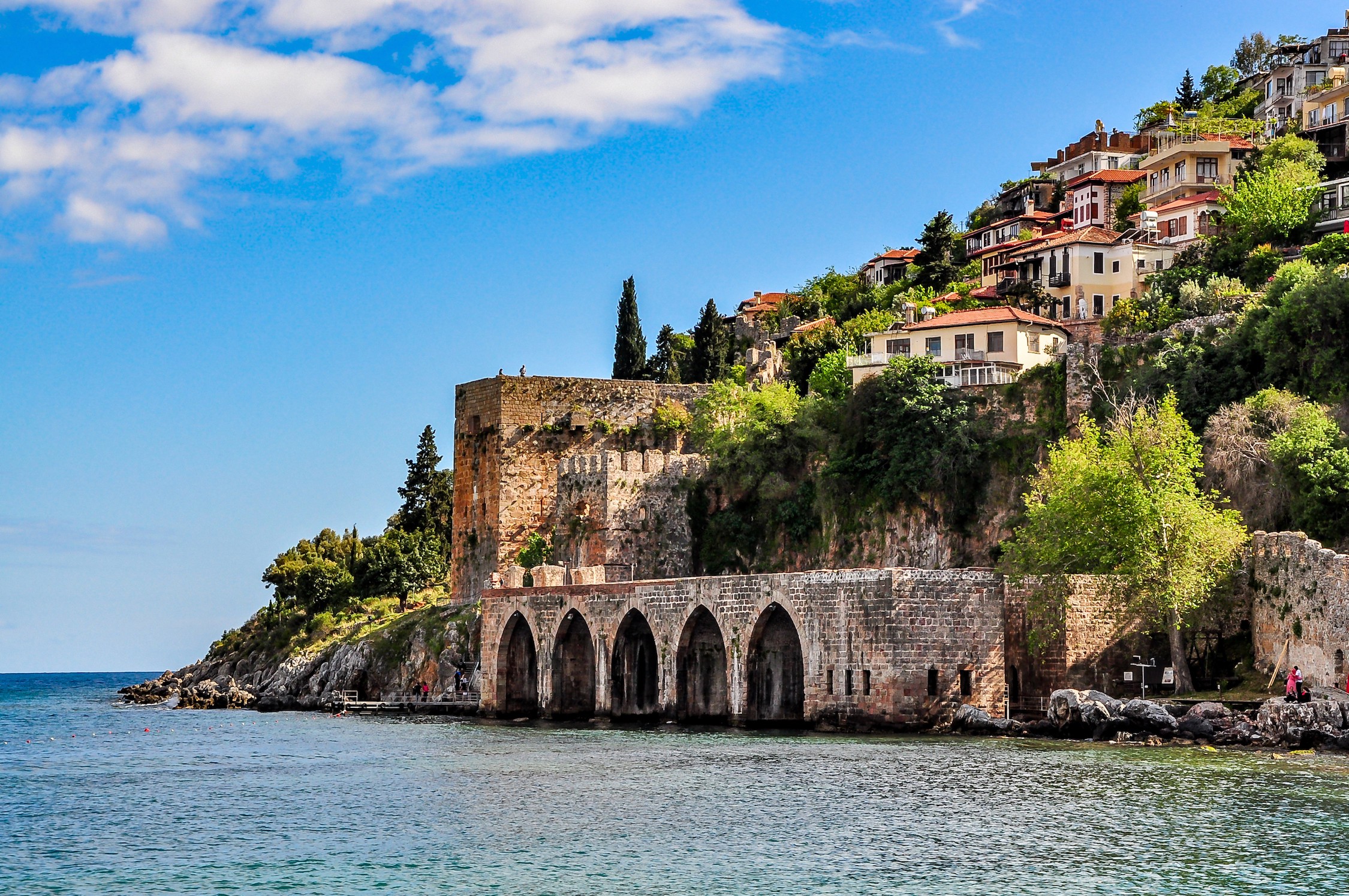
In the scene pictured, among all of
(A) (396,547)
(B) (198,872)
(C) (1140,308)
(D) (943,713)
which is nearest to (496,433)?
(A) (396,547)

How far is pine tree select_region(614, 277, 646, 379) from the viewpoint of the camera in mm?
91750

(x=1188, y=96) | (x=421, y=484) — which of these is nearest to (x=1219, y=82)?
(x=1188, y=96)

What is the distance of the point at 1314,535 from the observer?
144 ft

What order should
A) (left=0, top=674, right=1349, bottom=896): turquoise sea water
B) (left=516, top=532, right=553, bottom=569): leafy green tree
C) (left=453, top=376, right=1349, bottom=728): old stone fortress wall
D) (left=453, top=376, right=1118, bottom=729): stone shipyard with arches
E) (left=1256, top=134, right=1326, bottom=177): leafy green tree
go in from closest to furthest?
1. (left=0, top=674, right=1349, bottom=896): turquoise sea water
2. (left=453, top=376, right=1349, bottom=728): old stone fortress wall
3. (left=453, top=376, right=1118, bottom=729): stone shipyard with arches
4. (left=516, top=532, right=553, bottom=569): leafy green tree
5. (left=1256, top=134, right=1326, bottom=177): leafy green tree

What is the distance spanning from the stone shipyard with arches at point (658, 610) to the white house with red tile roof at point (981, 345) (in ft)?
34.1

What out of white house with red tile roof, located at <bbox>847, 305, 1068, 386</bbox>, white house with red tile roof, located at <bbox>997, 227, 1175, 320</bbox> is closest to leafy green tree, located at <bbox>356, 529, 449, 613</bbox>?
white house with red tile roof, located at <bbox>847, 305, 1068, 386</bbox>

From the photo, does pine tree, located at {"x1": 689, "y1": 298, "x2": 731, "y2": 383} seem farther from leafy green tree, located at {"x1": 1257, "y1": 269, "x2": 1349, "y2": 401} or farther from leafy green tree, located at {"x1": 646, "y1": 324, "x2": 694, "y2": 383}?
leafy green tree, located at {"x1": 1257, "y1": 269, "x2": 1349, "y2": 401}

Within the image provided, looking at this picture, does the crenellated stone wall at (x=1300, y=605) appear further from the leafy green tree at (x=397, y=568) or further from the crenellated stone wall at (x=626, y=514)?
the leafy green tree at (x=397, y=568)

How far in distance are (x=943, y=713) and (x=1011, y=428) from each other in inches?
785

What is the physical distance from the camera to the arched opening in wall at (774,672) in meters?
47.9

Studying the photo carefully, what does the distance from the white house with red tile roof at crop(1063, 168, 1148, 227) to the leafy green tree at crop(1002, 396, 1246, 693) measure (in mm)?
45579

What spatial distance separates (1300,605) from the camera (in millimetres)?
39062

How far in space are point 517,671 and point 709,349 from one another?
3757 centimetres

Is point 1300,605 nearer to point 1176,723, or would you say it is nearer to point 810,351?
point 1176,723
